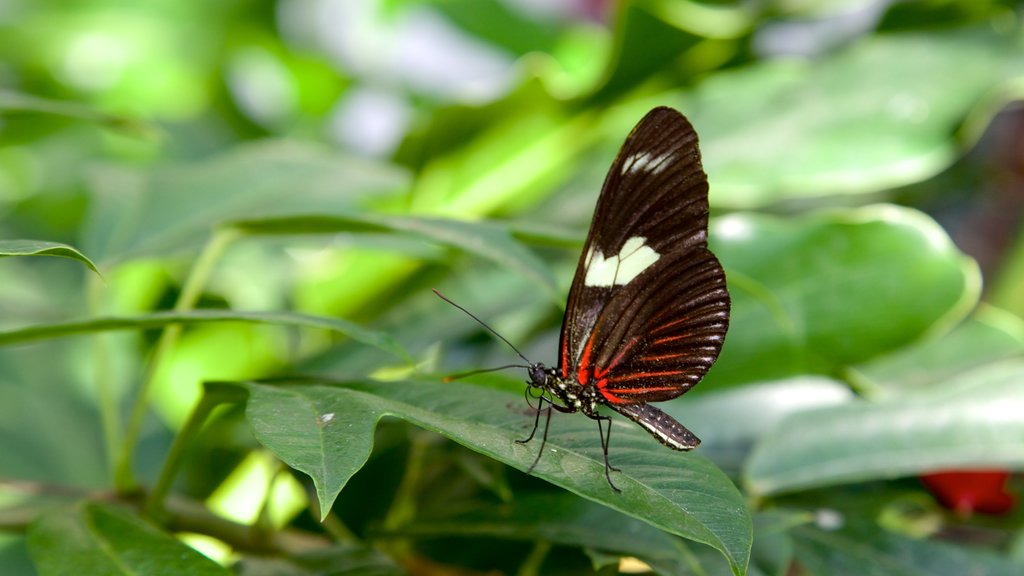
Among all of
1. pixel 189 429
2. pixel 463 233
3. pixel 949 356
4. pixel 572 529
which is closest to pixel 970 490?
pixel 949 356

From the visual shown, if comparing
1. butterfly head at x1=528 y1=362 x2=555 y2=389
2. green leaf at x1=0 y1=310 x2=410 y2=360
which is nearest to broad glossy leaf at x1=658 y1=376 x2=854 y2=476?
butterfly head at x1=528 y1=362 x2=555 y2=389

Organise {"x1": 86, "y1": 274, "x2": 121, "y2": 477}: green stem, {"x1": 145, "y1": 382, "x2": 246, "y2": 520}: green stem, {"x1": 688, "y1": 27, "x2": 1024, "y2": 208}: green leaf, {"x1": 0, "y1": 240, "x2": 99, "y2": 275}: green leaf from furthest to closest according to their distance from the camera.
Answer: {"x1": 688, "y1": 27, "x2": 1024, "y2": 208}: green leaf < {"x1": 86, "y1": 274, "x2": 121, "y2": 477}: green stem < {"x1": 145, "y1": 382, "x2": 246, "y2": 520}: green stem < {"x1": 0, "y1": 240, "x2": 99, "y2": 275}: green leaf

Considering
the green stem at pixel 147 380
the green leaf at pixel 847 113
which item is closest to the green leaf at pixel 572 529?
the green stem at pixel 147 380

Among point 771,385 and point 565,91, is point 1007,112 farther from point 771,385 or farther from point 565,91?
point 771,385

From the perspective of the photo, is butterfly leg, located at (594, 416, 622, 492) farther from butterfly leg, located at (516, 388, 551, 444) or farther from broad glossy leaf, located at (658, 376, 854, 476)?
broad glossy leaf, located at (658, 376, 854, 476)

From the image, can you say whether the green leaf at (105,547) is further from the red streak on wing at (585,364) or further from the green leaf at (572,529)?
the red streak on wing at (585,364)

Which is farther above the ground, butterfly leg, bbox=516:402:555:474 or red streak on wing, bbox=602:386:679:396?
red streak on wing, bbox=602:386:679:396

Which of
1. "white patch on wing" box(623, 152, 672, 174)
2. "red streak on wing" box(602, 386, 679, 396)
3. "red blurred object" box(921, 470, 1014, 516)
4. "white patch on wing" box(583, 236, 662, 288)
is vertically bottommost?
"red blurred object" box(921, 470, 1014, 516)
